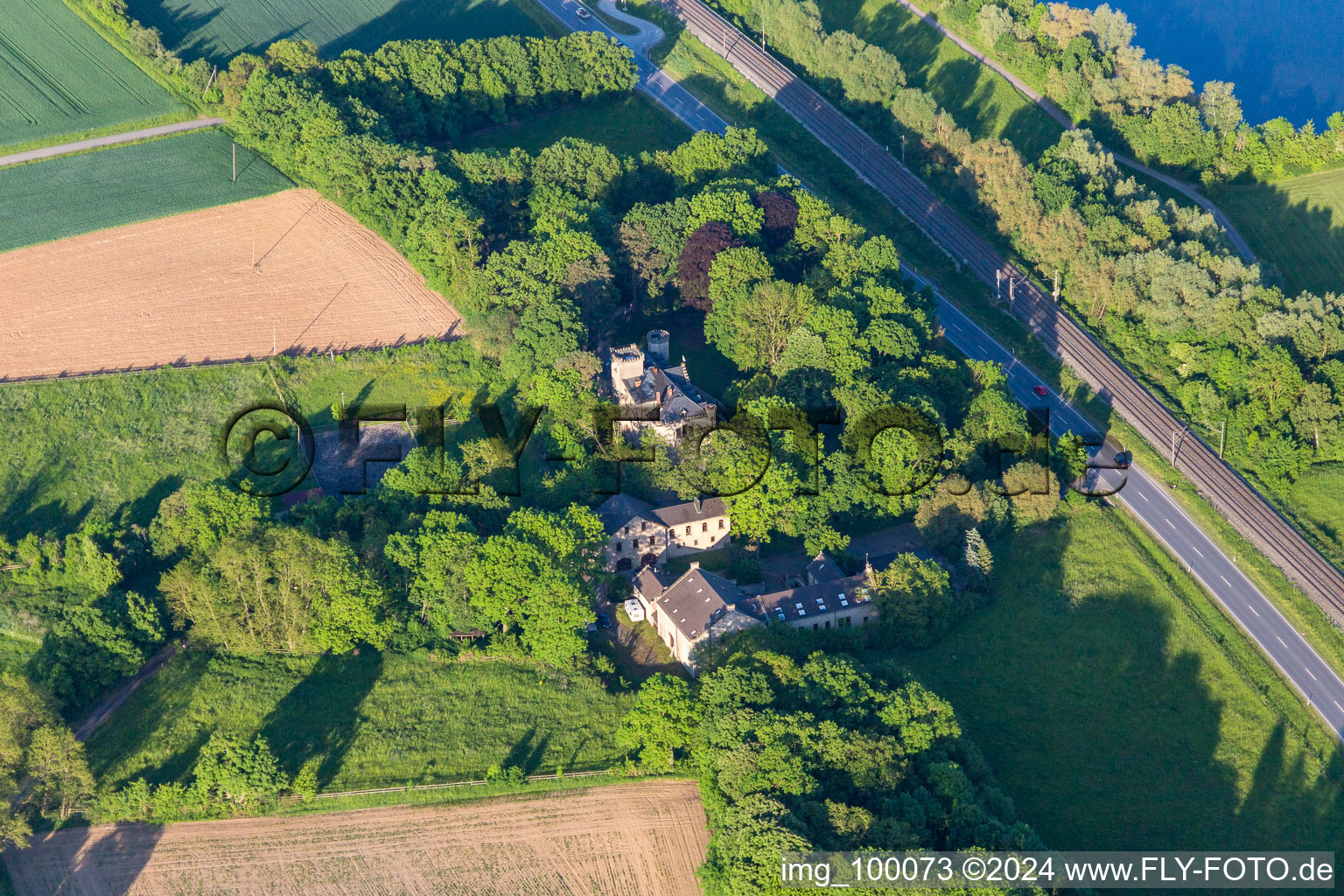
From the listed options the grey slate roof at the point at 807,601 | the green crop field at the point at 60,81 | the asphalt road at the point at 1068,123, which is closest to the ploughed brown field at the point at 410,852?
the grey slate roof at the point at 807,601

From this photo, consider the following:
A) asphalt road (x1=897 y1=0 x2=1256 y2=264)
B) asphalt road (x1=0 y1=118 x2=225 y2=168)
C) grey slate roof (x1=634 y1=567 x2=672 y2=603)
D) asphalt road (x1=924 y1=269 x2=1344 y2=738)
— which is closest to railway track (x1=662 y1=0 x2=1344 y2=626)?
asphalt road (x1=924 y1=269 x2=1344 y2=738)

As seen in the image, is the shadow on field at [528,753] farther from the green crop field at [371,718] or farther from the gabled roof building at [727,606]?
the gabled roof building at [727,606]

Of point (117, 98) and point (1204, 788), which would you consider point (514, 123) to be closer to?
point (117, 98)

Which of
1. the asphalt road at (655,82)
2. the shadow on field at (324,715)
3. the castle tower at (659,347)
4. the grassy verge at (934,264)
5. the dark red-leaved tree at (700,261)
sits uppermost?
the grassy verge at (934,264)

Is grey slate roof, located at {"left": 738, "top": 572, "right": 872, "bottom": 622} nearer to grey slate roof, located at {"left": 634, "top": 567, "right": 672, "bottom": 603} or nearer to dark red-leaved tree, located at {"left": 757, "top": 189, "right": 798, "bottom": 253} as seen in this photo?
grey slate roof, located at {"left": 634, "top": 567, "right": 672, "bottom": 603}

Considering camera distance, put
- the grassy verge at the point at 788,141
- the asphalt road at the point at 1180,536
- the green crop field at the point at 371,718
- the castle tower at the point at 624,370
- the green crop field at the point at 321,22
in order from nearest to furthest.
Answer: the green crop field at the point at 371,718 → the asphalt road at the point at 1180,536 → the castle tower at the point at 624,370 → the grassy verge at the point at 788,141 → the green crop field at the point at 321,22

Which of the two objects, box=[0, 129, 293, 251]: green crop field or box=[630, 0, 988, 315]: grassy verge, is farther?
box=[630, 0, 988, 315]: grassy verge

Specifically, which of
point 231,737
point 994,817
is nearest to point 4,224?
point 231,737
